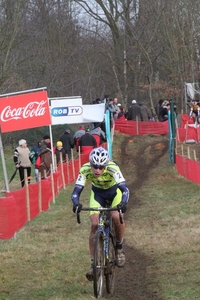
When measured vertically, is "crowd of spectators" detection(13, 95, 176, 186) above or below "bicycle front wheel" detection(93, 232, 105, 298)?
below

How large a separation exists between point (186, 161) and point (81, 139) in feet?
15.7

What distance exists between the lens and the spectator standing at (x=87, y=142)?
2594cm

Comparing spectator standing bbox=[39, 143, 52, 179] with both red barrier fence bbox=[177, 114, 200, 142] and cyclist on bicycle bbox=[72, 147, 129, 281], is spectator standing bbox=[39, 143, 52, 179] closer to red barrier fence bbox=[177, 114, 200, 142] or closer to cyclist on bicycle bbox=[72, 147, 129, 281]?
red barrier fence bbox=[177, 114, 200, 142]

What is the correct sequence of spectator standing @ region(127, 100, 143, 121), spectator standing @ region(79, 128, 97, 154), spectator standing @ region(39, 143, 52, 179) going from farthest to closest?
spectator standing @ region(127, 100, 143, 121) < spectator standing @ region(79, 128, 97, 154) < spectator standing @ region(39, 143, 52, 179)

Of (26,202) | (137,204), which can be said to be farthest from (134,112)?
(26,202)

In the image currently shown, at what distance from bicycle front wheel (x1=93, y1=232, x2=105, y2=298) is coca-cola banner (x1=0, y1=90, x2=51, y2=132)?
Result: 687cm

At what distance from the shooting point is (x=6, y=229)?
13078mm

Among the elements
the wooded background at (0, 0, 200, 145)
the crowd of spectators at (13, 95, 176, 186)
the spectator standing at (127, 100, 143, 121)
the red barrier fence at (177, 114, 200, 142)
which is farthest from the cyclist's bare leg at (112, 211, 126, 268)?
the wooded background at (0, 0, 200, 145)

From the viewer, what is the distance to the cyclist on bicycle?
8.28 meters

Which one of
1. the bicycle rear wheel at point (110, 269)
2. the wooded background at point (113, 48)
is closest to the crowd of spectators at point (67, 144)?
the wooded background at point (113, 48)

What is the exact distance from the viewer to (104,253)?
821cm

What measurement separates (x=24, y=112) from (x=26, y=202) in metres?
2.00

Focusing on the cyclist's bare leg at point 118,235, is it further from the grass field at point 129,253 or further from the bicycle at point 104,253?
the grass field at point 129,253

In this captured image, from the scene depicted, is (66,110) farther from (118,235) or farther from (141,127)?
(118,235)
